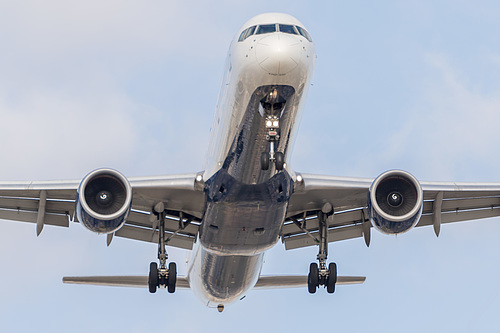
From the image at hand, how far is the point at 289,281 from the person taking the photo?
27.6 m

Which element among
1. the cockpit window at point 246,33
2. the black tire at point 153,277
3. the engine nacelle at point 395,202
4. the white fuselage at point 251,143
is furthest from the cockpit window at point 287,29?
the black tire at point 153,277

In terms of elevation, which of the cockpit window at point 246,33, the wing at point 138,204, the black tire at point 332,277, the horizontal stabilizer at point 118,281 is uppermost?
the cockpit window at point 246,33

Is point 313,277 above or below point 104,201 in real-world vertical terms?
below

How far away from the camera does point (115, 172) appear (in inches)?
855

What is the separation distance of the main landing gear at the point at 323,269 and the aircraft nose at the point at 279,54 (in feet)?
22.2

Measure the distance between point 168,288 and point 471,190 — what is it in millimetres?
8687

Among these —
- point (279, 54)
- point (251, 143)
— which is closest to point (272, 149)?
point (251, 143)

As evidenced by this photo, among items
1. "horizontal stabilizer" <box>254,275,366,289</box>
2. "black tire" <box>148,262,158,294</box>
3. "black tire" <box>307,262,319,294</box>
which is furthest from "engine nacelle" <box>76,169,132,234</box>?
"horizontal stabilizer" <box>254,275,366,289</box>

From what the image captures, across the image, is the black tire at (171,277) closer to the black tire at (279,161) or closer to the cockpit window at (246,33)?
the black tire at (279,161)

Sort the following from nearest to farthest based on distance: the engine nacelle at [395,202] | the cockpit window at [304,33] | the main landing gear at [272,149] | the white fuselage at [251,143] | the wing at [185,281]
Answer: the white fuselage at [251,143], the main landing gear at [272,149], the cockpit window at [304,33], the engine nacelle at [395,202], the wing at [185,281]

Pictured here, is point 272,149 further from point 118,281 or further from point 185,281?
point 185,281

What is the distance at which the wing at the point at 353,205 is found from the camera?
2306 centimetres

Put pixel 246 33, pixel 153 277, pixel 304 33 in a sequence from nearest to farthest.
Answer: pixel 304 33, pixel 246 33, pixel 153 277

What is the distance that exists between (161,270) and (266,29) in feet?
26.4
